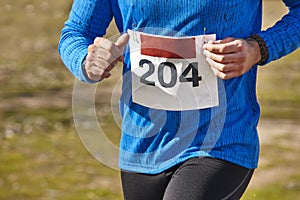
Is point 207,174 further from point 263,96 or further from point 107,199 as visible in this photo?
point 263,96

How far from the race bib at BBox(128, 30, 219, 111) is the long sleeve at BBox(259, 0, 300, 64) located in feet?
0.68

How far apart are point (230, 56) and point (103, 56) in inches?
16.1

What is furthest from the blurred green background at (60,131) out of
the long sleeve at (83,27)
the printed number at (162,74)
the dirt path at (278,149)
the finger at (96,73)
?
the finger at (96,73)

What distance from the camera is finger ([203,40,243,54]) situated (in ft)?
10.9

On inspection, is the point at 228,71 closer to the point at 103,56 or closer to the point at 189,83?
the point at 189,83

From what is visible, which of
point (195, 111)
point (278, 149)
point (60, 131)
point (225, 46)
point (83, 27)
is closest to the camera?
point (225, 46)

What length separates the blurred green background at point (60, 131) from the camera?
23.5 feet

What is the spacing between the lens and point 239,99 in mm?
Result: 3520

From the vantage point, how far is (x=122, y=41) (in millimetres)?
3410

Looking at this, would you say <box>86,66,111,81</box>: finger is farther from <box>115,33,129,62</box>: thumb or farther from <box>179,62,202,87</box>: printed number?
<box>179,62,202,87</box>: printed number

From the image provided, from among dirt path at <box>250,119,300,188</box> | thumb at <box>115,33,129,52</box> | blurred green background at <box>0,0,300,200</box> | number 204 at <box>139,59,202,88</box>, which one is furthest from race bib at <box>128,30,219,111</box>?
dirt path at <box>250,119,300,188</box>

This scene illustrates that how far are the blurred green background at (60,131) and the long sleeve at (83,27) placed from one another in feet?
9.90

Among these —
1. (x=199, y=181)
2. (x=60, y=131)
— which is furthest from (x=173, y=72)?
(x=60, y=131)

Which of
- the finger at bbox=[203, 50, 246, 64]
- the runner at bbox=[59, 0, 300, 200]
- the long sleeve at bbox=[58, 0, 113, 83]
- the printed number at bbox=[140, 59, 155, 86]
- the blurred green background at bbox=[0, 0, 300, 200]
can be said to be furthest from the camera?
the blurred green background at bbox=[0, 0, 300, 200]
